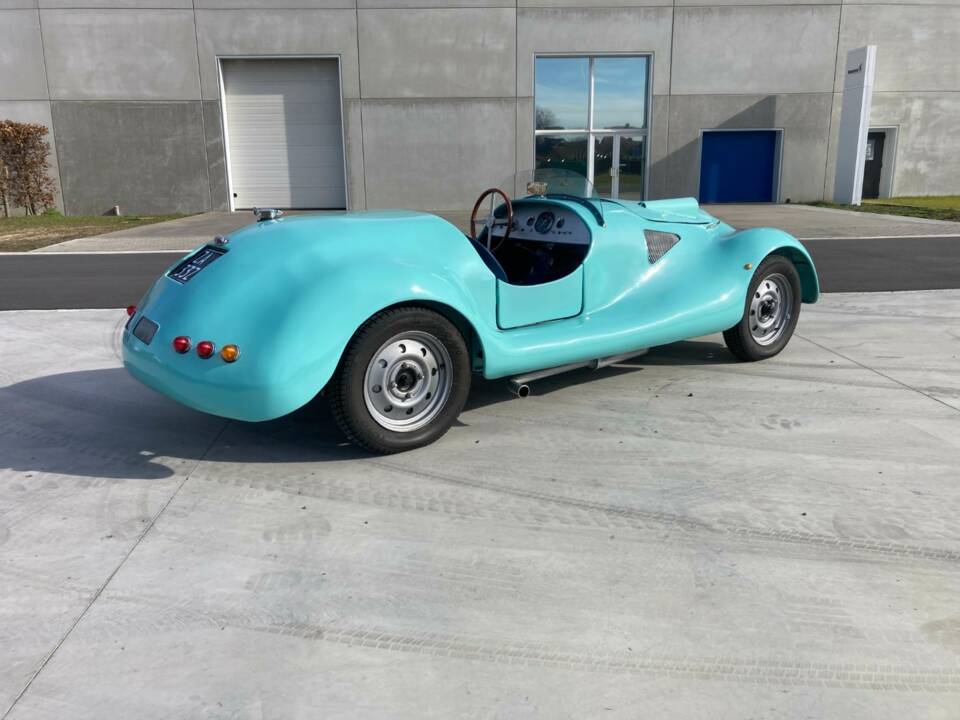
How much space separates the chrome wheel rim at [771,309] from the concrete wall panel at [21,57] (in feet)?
65.3

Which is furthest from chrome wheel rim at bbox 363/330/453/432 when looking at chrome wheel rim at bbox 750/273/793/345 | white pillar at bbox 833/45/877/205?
white pillar at bbox 833/45/877/205

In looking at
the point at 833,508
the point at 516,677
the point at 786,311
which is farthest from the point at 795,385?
the point at 516,677

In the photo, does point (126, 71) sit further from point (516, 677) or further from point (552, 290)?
point (516, 677)

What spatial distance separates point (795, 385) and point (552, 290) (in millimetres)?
1805

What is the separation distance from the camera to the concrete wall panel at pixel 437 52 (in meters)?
18.7

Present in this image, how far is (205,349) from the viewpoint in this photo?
3.27 m

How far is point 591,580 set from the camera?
8.63ft

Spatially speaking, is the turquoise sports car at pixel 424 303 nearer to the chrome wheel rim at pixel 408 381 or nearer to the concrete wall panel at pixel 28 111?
the chrome wheel rim at pixel 408 381

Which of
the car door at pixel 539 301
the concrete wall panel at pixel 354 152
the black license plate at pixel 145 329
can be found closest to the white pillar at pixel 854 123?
the concrete wall panel at pixel 354 152

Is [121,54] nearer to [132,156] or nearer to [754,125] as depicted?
[132,156]

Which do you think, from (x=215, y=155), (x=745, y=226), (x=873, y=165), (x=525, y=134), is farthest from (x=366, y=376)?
(x=873, y=165)

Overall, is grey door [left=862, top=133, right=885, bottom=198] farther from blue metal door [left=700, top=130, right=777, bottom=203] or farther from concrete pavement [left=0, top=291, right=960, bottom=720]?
concrete pavement [left=0, top=291, right=960, bottom=720]

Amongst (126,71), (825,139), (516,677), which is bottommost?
(516,677)

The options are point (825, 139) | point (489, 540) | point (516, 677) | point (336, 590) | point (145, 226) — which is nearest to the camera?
point (516, 677)
